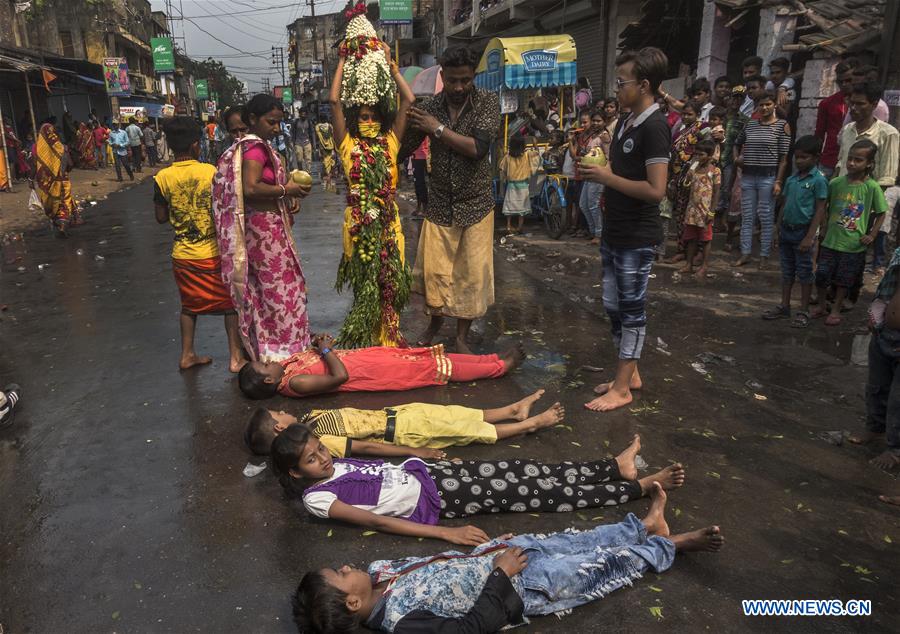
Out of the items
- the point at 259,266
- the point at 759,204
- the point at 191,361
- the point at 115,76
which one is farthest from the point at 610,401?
the point at 115,76

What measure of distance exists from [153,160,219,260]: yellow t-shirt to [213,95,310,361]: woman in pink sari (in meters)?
0.16

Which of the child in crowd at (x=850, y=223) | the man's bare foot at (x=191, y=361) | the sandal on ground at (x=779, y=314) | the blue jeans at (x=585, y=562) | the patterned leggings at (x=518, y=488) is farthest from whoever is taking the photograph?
the sandal on ground at (x=779, y=314)

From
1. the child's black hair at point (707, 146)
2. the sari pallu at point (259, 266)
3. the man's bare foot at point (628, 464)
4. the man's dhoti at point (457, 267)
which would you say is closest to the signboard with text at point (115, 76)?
the child's black hair at point (707, 146)

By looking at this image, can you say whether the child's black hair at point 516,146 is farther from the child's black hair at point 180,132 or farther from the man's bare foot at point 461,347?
the child's black hair at point 180,132

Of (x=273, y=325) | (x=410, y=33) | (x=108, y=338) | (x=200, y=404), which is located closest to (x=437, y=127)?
(x=273, y=325)

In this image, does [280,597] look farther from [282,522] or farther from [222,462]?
[222,462]

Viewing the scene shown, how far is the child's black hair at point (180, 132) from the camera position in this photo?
4.52 m

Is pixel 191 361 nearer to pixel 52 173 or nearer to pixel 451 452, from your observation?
pixel 451 452

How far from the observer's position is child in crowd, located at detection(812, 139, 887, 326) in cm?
520

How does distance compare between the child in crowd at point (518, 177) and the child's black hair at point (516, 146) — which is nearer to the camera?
the child's black hair at point (516, 146)

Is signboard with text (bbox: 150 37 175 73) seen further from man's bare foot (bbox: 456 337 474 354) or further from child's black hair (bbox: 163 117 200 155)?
man's bare foot (bbox: 456 337 474 354)

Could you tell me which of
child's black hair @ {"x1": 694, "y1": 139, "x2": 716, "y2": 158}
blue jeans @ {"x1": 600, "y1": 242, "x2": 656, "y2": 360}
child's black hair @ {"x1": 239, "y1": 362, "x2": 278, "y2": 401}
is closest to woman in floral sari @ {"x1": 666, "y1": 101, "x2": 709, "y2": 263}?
child's black hair @ {"x1": 694, "y1": 139, "x2": 716, "y2": 158}

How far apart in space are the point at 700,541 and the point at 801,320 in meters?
3.88

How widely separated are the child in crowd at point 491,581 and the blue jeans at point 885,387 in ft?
4.93
